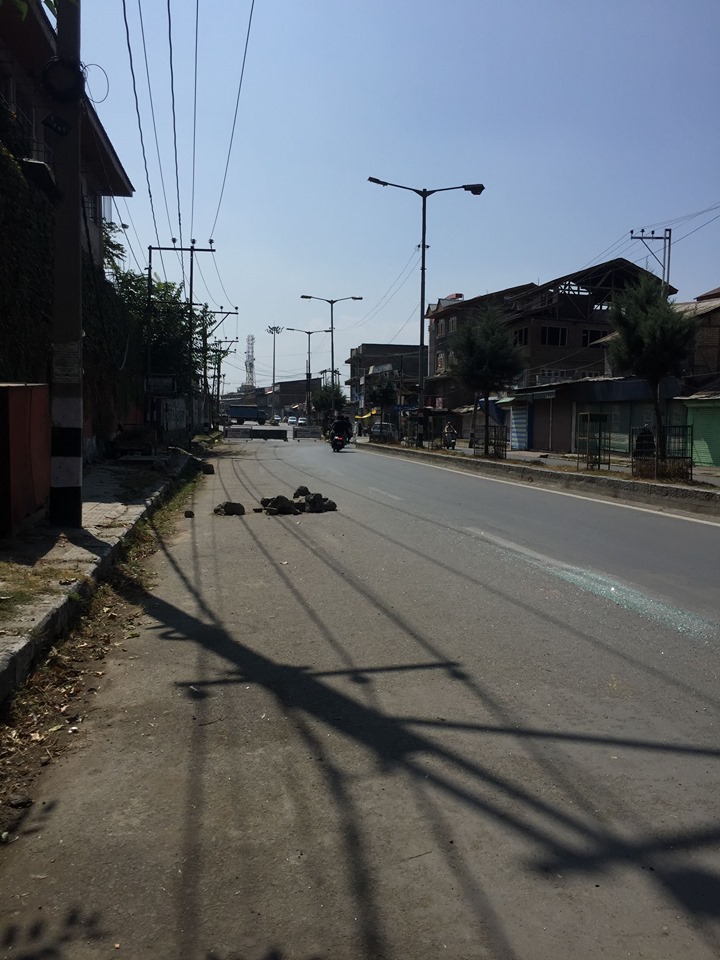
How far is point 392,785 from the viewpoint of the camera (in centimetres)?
356

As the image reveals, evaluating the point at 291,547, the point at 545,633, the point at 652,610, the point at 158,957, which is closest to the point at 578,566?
the point at 652,610

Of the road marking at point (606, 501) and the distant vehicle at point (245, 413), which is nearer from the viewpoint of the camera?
the road marking at point (606, 501)

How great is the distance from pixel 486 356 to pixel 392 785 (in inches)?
1083

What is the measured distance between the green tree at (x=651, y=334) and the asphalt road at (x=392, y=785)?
43.8ft

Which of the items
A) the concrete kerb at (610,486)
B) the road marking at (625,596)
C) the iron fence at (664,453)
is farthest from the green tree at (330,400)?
the road marking at (625,596)

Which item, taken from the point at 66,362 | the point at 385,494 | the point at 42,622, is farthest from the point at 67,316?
the point at 385,494

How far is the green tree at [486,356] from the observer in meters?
30.0

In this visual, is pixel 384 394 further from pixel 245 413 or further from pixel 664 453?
pixel 664 453

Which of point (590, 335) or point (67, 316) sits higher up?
point (590, 335)

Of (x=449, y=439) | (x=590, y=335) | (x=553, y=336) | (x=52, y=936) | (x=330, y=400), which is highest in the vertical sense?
(x=590, y=335)

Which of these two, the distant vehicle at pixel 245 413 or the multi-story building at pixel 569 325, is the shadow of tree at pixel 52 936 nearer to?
the multi-story building at pixel 569 325

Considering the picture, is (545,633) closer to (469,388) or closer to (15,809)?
(15,809)

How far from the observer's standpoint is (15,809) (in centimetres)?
338

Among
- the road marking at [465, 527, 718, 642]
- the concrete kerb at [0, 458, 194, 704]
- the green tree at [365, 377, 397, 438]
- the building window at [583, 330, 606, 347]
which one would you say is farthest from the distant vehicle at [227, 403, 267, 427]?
the concrete kerb at [0, 458, 194, 704]
